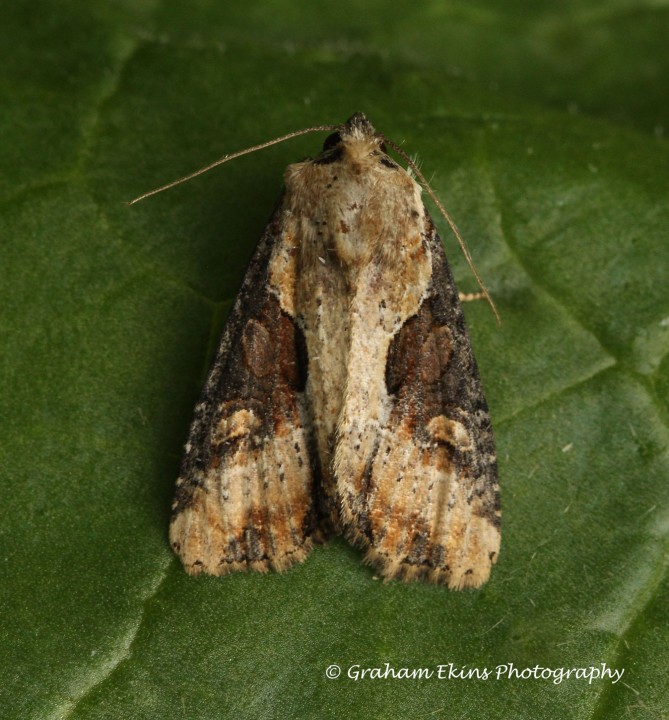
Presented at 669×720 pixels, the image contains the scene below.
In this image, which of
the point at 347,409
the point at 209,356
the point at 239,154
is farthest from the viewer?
the point at 209,356

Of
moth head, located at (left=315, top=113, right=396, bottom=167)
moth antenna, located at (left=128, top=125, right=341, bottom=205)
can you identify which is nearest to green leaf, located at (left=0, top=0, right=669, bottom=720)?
moth antenna, located at (left=128, top=125, right=341, bottom=205)

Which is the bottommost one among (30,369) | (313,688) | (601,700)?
(601,700)

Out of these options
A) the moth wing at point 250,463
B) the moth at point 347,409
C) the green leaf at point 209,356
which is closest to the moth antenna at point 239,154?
the green leaf at point 209,356

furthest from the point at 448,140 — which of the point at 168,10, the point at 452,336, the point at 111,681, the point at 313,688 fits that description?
the point at 111,681

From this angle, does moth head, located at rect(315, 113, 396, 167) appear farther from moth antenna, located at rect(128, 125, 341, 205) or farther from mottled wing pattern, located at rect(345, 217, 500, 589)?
mottled wing pattern, located at rect(345, 217, 500, 589)

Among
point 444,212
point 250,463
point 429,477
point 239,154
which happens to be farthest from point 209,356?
point 444,212

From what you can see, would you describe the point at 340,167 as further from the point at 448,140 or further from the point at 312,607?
the point at 312,607

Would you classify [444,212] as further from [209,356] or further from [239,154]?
[209,356]
